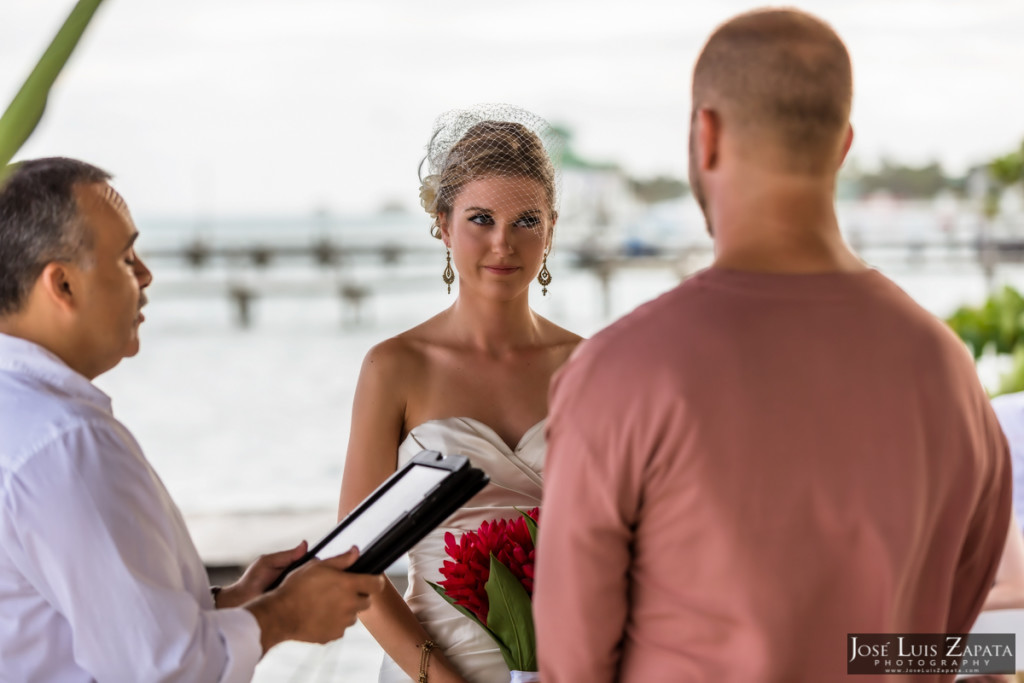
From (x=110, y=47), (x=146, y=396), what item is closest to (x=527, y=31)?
(x=110, y=47)

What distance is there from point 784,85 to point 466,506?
155 cm

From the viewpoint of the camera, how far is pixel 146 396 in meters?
15.3

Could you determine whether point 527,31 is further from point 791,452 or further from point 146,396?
point 791,452

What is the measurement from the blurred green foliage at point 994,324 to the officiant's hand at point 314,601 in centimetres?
414

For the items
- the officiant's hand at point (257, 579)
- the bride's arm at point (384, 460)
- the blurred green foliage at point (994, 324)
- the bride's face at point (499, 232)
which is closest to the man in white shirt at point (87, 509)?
the officiant's hand at point (257, 579)

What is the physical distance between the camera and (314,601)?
158 cm

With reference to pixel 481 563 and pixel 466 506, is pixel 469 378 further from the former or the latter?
pixel 481 563

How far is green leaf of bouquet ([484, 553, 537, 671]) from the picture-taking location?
70.1 inches

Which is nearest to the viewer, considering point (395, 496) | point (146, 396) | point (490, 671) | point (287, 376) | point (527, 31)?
point (395, 496)

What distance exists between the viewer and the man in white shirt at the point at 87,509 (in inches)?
54.5

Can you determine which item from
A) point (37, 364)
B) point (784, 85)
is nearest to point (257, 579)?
point (37, 364)

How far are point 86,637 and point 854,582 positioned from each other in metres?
1.01

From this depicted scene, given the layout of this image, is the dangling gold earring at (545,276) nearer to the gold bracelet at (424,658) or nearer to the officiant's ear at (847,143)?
the gold bracelet at (424,658)

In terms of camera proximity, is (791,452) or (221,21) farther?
(221,21)
